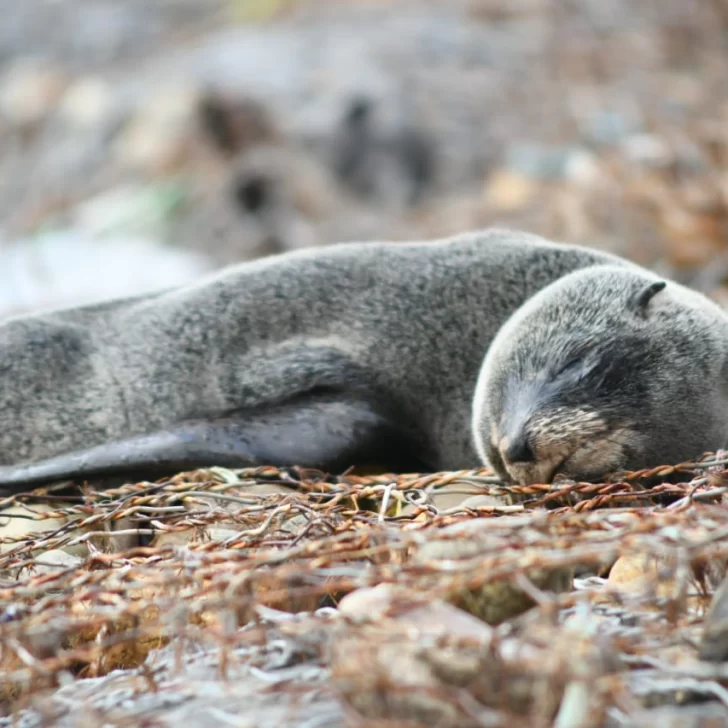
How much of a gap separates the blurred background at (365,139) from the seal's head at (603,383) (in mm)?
3712

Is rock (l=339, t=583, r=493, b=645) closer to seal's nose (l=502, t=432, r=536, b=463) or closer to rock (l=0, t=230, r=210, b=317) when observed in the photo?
seal's nose (l=502, t=432, r=536, b=463)

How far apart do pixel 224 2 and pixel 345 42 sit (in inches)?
179

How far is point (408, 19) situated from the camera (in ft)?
52.9

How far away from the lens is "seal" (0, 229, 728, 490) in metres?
4.21

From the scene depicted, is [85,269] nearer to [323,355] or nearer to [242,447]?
[323,355]

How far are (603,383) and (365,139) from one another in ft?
32.7

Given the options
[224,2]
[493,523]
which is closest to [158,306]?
[493,523]

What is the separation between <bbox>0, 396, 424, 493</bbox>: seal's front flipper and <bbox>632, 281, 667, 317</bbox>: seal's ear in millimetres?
1185

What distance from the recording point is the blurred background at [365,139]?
32.9 feet

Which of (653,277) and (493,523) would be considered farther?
(653,277)

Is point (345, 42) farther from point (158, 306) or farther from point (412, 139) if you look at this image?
point (158, 306)

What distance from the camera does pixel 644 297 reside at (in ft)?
13.4

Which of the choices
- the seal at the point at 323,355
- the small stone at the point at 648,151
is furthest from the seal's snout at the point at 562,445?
the small stone at the point at 648,151

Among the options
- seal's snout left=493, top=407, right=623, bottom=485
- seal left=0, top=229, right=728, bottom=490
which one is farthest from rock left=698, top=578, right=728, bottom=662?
seal left=0, top=229, right=728, bottom=490
